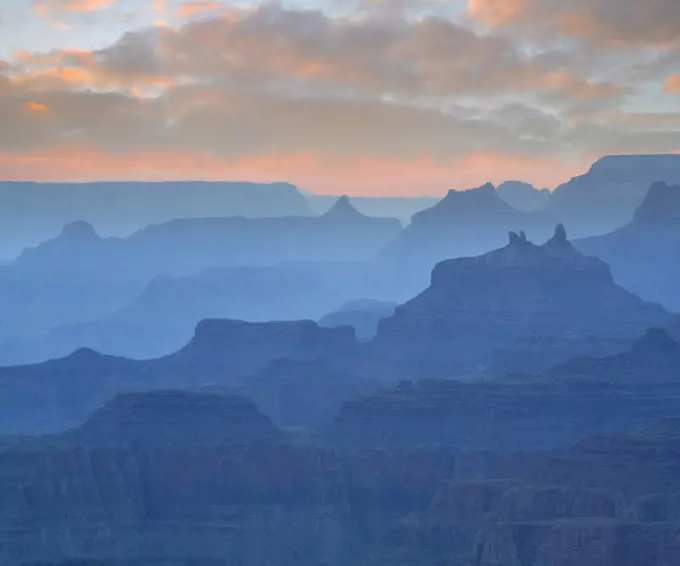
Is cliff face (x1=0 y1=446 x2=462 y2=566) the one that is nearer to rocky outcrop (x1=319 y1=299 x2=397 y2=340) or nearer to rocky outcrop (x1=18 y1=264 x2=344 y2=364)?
rocky outcrop (x1=319 y1=299 x2=397 y2=340)

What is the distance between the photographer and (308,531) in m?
89.4

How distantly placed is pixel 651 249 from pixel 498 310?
134ft

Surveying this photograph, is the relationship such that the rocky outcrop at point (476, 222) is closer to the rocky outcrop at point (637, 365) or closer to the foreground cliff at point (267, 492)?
the rocky outcrop at point (637, 365)

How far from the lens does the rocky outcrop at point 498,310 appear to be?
126375 mm

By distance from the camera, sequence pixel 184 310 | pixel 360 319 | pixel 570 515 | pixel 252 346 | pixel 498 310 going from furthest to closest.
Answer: pixel 184 310 → pixel 360 319 → pixel 498 310 → pixel 252 346 → pixel 570 515

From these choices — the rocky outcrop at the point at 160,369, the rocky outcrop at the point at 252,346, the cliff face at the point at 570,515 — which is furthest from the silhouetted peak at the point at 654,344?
the rocky outcrop at the point at 252,346

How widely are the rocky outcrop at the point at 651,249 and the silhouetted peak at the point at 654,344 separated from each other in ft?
184

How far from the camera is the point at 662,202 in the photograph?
165 metres

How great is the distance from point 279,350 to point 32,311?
231ft

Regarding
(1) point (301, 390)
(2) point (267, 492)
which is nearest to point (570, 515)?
(2) point (267, 492)

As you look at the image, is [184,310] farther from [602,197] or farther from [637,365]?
[637,365]

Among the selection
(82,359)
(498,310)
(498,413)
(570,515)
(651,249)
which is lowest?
(570,515)

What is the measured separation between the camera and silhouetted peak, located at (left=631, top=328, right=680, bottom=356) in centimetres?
10638

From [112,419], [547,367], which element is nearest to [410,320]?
[547,367]
